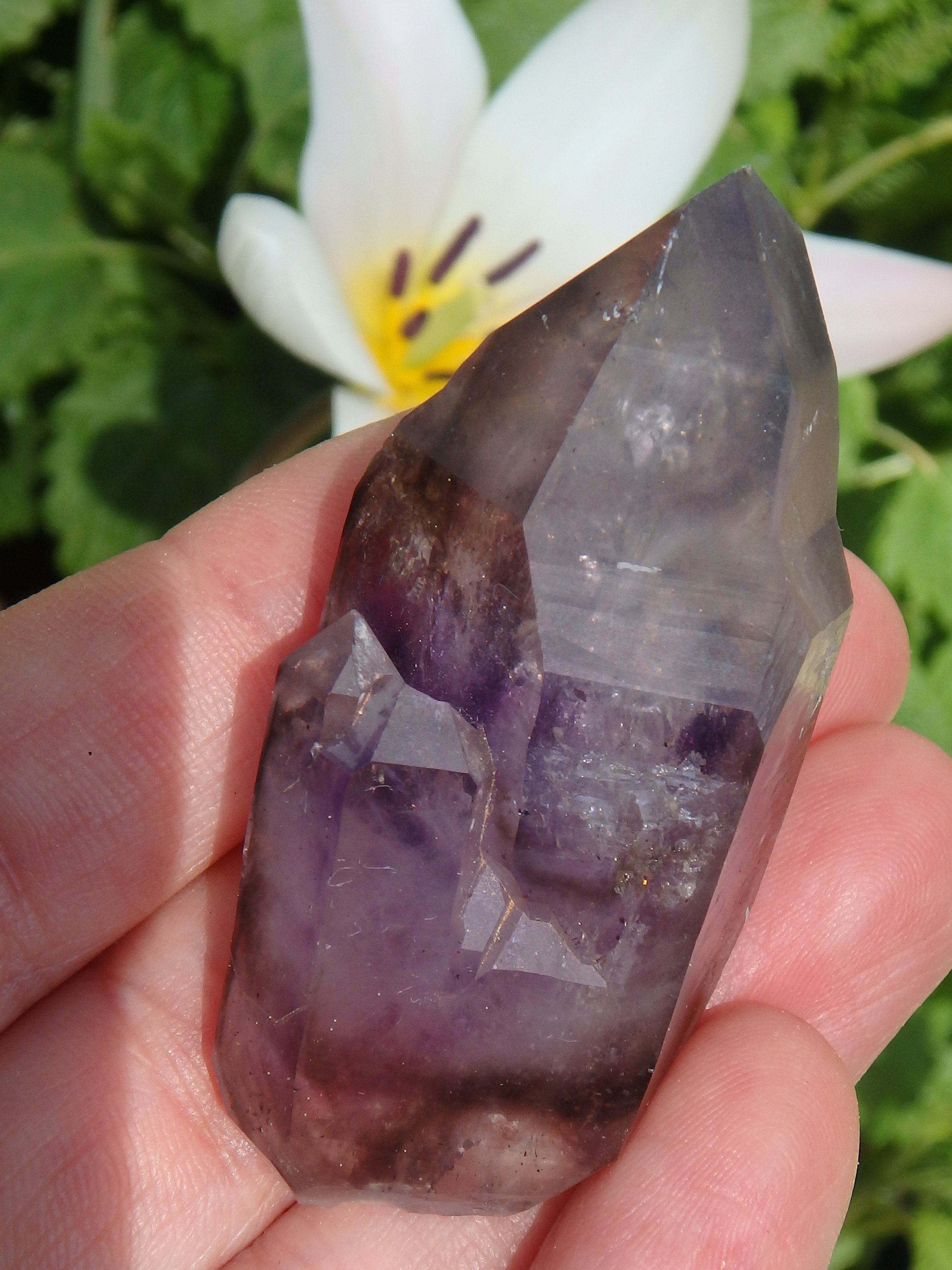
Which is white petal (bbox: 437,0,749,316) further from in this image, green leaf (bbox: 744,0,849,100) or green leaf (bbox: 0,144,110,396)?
green leaf (bbox: 0,144,110,396)

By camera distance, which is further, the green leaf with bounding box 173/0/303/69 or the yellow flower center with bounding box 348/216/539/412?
the green leaf with bounding box 173/0/303/69

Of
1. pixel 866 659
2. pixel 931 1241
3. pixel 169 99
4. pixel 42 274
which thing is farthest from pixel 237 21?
pixel 931 1241

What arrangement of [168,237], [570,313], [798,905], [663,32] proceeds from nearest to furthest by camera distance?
1. [570,313]
2. [798,905]
3. [663,32]
4. [168,237]

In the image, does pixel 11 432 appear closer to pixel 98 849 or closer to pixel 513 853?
pixel 98 849

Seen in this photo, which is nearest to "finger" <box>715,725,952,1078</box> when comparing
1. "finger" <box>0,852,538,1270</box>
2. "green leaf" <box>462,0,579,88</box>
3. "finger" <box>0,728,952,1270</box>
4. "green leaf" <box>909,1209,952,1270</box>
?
"finger" <box>0,728,952,1270</box>

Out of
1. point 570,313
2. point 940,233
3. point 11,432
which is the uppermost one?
point 570,313

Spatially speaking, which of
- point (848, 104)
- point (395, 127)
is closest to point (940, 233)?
point (848, 104)

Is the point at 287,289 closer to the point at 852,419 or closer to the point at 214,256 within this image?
the point at 214,256
